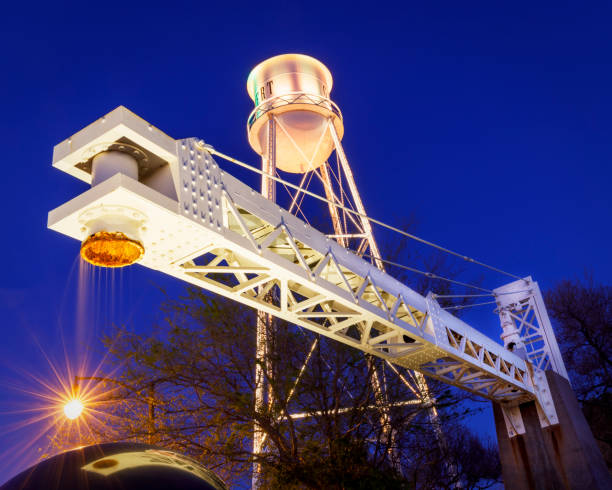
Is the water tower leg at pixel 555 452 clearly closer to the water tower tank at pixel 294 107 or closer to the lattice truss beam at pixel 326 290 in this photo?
the lattice truss beam at pixel 326 290

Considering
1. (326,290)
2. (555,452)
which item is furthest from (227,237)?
(555,452)

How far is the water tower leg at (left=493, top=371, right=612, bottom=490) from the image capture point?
1315 centimetres

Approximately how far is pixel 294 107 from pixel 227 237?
13.6 meters

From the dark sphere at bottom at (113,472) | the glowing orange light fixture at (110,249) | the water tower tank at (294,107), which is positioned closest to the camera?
the dark sphere at bottom at (113,472)

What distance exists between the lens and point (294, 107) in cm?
1920

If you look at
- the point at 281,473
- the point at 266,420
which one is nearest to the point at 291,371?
the point at 266,420

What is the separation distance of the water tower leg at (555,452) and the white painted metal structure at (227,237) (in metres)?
4.50

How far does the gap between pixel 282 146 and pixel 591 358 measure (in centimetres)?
1608

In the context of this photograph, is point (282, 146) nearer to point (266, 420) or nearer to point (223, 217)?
point (266, 420)

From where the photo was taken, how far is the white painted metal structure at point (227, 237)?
562 centimetres

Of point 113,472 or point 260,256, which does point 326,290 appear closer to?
point 260,256

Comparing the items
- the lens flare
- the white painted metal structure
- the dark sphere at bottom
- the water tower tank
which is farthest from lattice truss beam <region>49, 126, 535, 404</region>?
the water tower tank

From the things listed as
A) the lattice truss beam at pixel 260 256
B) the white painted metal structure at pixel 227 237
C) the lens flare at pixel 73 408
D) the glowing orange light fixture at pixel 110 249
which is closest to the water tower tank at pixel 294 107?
the lattice truss beam at pixel 260 256

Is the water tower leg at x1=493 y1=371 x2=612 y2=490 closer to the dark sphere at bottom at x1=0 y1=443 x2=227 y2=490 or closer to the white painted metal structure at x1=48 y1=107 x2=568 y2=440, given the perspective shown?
the white painted metal structure at x1=48 y1=107 x2=568 y2=440
